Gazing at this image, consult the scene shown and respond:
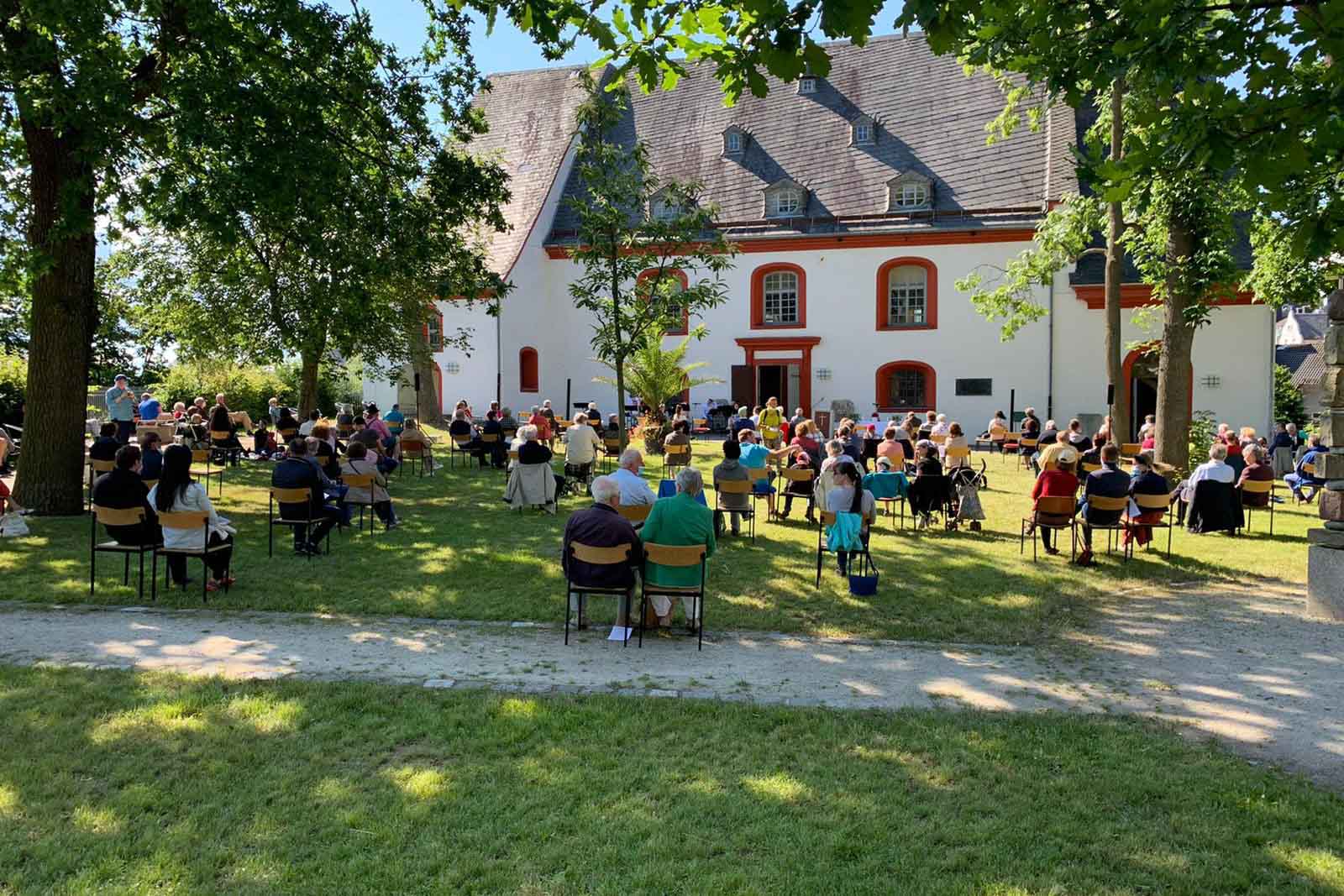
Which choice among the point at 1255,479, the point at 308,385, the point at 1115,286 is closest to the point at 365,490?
the point at 1255,479

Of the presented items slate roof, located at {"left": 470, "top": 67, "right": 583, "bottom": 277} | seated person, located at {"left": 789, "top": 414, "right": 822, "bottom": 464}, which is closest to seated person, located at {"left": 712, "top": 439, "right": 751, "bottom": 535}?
seated person, located at {"left": 789, "top": 414, "right": 822, "bottom": 464}

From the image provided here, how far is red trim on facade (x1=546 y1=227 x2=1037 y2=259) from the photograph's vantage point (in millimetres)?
30422

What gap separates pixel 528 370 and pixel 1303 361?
49419 millimetres

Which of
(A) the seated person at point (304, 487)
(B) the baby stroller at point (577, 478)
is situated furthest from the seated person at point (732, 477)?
(B) the baby stroller at point (577, 478)

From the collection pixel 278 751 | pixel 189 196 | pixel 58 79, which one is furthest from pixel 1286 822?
pixel 58 79

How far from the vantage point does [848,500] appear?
9984mm

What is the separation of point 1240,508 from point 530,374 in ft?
87.3

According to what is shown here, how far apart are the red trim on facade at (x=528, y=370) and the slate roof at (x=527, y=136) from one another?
12.0 ft

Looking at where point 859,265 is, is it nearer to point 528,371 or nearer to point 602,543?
point 528,371

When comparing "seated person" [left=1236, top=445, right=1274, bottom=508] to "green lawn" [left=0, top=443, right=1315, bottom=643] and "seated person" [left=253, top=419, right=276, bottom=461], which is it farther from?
"seated person" [left=253, top=419, right=276, bottom=461]

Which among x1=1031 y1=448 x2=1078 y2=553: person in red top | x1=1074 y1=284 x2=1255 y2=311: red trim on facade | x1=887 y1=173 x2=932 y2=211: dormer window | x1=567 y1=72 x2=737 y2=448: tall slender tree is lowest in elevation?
x1=1031 y1=448 x2=1078 y2=553: person in red top

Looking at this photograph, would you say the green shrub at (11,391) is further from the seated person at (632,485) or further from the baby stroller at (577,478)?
the seated person at (632,485)

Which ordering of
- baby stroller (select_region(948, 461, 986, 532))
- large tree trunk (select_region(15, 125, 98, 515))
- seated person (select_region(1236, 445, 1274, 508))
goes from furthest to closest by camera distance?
1. seated person (select_region(1236, 445, 1274, 508))
2. baby stroller (select_region(948, 461, 986, 532))
3. large tree trunk (select_region(15, 125, 98, 515))

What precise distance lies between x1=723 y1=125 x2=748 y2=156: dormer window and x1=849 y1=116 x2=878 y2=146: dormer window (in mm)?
3756
